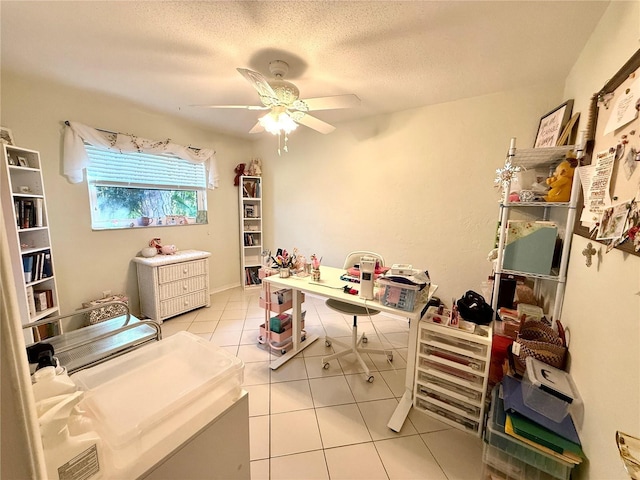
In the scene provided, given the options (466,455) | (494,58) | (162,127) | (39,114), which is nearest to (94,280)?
(39,114)

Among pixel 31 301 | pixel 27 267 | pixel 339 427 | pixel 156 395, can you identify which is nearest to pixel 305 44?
pixel 156 395

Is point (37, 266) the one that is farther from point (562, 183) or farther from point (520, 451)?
point (562, 183)

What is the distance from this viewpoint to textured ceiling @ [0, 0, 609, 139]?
4.48ft

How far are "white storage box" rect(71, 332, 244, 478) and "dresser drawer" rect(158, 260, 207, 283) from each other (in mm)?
2056

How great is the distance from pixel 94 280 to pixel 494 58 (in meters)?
4.16

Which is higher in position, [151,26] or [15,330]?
[151,26]

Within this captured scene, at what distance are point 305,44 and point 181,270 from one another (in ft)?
8.75

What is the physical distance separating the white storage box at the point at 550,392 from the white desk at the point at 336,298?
59 centimetres

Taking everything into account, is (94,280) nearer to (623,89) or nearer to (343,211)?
(343,211)

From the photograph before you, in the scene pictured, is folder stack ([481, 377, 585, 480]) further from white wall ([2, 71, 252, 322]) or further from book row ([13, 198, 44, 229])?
white wall ([2, 71, 252, 322])

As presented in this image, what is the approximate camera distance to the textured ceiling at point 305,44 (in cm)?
136

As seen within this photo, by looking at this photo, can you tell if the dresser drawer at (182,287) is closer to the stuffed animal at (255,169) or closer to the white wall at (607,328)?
the stuffed animal at (255,169)

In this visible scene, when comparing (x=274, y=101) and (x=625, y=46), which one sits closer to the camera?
(x=625, y=46)

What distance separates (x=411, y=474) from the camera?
4.37 feet
